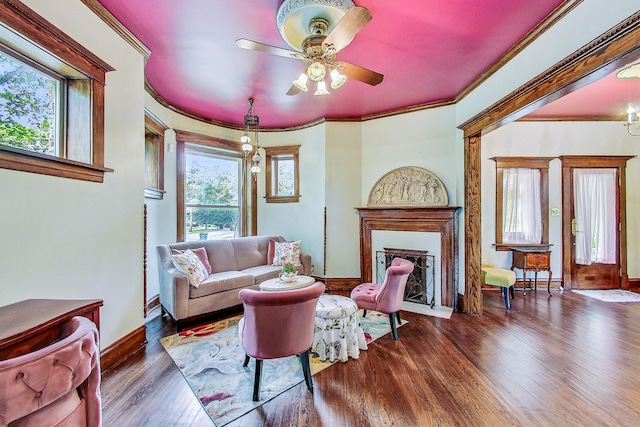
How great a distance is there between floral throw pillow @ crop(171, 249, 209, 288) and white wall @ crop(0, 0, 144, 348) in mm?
610

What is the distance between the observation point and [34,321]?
1.29 m

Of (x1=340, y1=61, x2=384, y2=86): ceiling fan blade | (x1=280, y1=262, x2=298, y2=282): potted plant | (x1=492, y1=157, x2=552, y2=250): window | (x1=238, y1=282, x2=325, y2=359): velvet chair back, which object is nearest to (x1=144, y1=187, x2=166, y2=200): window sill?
(x1=280, y1=262, x2=298, y2=282): potted plant

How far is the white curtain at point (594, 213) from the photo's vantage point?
15.5 ft

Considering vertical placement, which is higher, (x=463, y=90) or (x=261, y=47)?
(x=463, y=90)

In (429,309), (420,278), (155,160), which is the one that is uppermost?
(155,160)

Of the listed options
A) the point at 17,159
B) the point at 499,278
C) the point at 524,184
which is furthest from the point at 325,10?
the point at 524,184

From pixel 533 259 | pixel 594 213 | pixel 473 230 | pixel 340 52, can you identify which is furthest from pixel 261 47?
pixel 594 213

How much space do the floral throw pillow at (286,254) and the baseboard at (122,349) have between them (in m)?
2.16

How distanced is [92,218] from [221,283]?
5.47ft

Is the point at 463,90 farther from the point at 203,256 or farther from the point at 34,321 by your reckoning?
the point at 34,321

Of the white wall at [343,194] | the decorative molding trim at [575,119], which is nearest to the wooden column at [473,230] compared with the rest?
the white wall at [343,194]

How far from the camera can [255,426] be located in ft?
5.62

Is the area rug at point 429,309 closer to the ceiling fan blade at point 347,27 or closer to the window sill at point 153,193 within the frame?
the ceiling fan blade at point 347,27

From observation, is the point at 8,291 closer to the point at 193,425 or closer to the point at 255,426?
the point at 193,425
